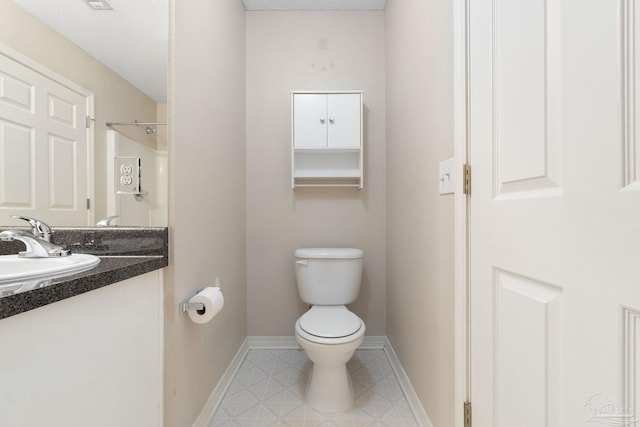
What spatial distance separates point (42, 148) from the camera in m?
1.05

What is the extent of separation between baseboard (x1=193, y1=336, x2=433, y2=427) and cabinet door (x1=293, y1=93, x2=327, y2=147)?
1.39 metres

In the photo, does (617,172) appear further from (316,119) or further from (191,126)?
(316,119)

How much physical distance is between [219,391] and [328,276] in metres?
0.84

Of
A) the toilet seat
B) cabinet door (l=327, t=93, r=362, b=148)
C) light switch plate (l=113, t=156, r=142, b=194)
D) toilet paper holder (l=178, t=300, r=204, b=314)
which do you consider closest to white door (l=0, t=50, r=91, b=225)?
light switch plate (l=113, t=156, r=142, b=194)

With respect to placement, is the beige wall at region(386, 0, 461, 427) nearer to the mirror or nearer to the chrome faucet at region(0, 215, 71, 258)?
the mirror

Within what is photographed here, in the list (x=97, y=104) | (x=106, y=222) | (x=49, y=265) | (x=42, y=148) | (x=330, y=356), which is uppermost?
(x=97, y=104)

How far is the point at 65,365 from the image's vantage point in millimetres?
648

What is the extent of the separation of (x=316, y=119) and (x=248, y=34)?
826 mm

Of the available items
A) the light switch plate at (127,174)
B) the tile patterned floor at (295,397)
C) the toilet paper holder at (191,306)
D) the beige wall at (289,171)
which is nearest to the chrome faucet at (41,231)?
the light switch plate at (127,174)

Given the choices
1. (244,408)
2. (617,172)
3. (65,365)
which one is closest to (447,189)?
(617,172)

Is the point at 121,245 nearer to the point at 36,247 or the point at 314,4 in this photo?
the point at 36,247

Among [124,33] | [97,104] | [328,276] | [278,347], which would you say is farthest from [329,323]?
[124,33]

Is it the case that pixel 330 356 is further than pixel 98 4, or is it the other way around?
pixel 330 356

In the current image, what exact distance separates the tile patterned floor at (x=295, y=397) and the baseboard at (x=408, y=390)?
0.03 meters
